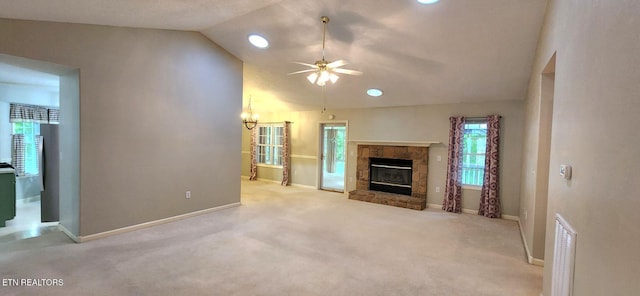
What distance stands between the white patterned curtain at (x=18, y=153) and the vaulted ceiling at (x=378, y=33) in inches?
185

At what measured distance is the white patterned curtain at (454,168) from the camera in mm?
5871

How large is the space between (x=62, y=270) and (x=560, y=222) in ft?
14.9

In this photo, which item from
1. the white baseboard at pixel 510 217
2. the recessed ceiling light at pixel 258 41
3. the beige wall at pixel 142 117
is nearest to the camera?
the beige wall at pixel 142 117

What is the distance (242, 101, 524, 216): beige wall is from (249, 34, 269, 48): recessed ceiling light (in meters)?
3.11

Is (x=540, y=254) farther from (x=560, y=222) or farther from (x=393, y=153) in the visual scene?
(x=393, y=153)

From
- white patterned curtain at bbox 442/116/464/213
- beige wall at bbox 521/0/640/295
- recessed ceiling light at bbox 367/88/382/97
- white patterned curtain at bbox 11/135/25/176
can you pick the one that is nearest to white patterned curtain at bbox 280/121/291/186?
recessed ceiling light at bbox 367/88/382/97

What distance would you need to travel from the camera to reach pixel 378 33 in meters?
4.08

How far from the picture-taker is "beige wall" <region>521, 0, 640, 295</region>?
1141 millimetres

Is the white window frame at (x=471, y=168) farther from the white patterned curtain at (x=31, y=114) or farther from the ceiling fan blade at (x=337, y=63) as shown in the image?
the white patterned curtain at (x=31, y=114)

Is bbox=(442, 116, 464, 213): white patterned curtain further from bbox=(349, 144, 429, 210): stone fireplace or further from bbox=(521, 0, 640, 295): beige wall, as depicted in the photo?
bbox=(521, 0, 640, 295): beige wall

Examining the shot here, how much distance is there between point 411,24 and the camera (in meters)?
3.77

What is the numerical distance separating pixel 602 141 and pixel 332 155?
23.1 feet

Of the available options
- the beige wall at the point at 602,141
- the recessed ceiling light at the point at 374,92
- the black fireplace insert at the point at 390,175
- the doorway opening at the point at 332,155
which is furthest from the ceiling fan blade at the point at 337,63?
the doorway opening at the point at 332,155

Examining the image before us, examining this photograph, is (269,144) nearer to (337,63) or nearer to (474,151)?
(474,151)
